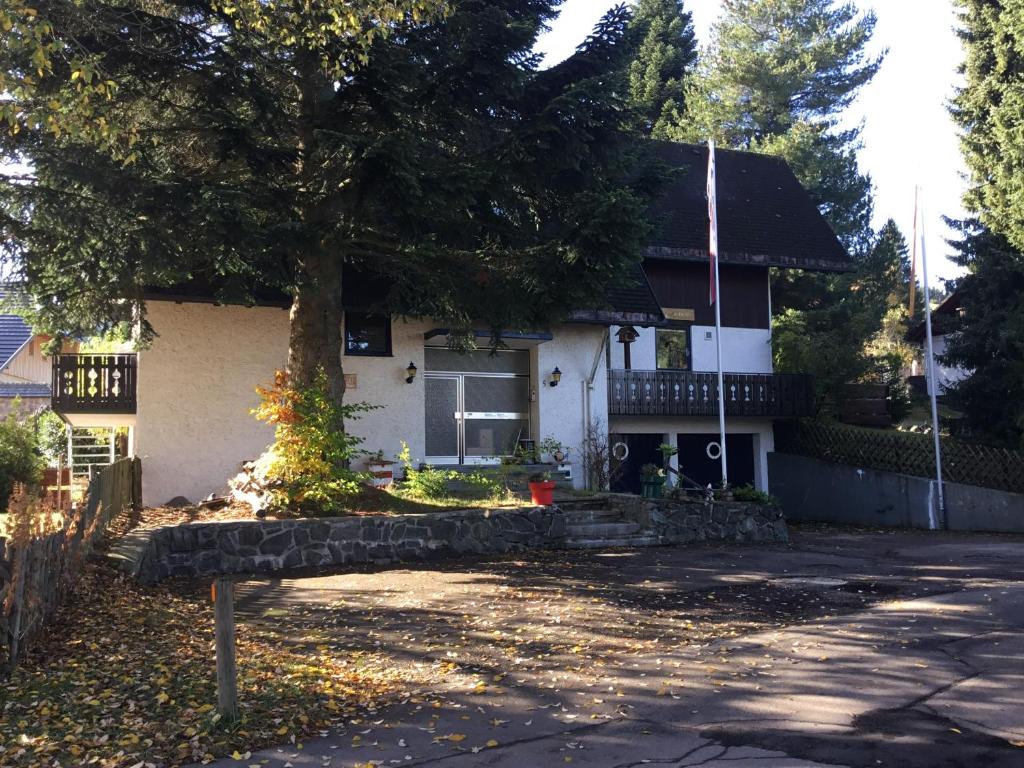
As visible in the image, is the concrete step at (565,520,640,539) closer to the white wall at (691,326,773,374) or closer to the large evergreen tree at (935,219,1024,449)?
the white wall at (691,326,773,374)

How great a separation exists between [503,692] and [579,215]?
25.8 ft

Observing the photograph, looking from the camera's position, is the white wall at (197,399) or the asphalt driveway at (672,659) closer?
the asphalt driveway at (672,659)

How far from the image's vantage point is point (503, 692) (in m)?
6.84

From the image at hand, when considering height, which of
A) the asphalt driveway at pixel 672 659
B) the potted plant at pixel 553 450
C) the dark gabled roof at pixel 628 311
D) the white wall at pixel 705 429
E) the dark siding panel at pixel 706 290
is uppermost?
the dark siding panel at pixel 706 290

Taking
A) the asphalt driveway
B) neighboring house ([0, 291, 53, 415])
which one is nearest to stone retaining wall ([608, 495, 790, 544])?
the asphalt driveway

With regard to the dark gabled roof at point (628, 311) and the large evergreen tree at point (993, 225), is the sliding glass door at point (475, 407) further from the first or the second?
the large evergreen tree at point (993, 225)

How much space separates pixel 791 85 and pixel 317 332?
1099 inches

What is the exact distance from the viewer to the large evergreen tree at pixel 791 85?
35.7 m

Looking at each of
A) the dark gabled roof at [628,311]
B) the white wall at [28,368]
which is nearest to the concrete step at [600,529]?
the dark gabled roof at [628,311]

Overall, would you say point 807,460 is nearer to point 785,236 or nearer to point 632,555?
point 785,236

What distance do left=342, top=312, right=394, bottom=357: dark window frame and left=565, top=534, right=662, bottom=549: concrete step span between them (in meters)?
6.30

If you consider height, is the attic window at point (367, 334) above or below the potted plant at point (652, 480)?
above

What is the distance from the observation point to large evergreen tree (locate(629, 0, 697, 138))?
129 feet

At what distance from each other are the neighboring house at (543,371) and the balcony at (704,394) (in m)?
0.04
